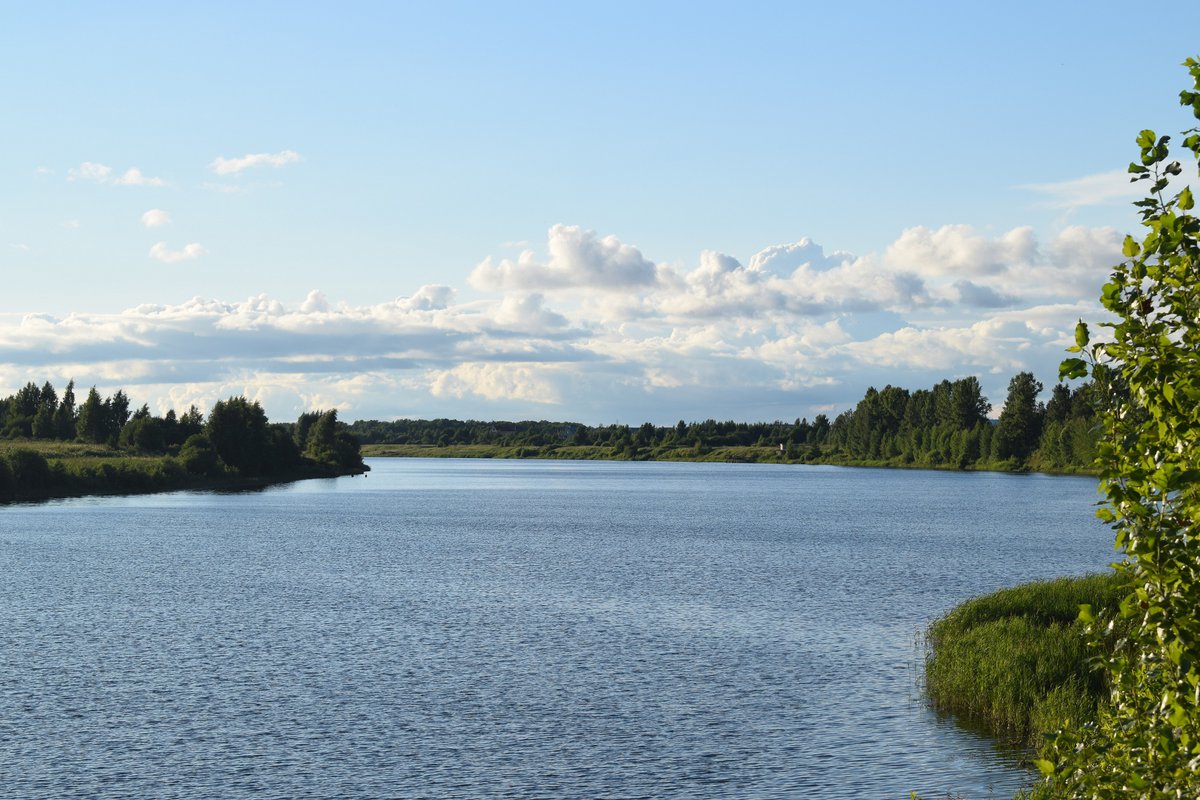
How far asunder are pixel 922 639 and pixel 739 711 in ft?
41.6

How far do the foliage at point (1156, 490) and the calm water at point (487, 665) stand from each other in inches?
664

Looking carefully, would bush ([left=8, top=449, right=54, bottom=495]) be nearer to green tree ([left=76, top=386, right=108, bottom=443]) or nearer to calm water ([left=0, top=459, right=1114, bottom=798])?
calm water ([left=0, top=459, right=1114, bottom=798])

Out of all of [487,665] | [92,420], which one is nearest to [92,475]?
[92,420]

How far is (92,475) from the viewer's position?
14488 cm

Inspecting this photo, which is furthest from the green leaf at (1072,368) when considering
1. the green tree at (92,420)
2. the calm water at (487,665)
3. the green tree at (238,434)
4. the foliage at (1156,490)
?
the green tree at (92,420)

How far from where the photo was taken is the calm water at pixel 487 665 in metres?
26.6

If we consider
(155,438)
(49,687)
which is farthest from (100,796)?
(155,438)

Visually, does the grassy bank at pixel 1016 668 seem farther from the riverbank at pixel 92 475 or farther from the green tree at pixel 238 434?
the green tree at pixel 238 434

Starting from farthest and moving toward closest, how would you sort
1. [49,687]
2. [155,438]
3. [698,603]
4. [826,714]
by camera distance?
[155,438]
[698,603]
[49,687]
[826,714]

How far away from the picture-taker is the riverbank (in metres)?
130

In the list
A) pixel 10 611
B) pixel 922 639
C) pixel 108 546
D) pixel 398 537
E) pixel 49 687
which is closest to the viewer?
pixel 49 687

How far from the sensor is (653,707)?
32.7m

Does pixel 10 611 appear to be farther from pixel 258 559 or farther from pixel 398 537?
pixel 398 537

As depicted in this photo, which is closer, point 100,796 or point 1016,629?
point 100,796
